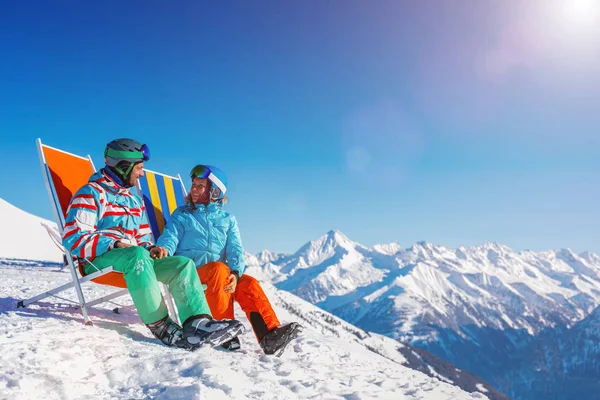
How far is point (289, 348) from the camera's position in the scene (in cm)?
664

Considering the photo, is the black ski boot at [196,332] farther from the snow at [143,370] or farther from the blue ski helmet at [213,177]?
the blue ski helmet at [213,177]

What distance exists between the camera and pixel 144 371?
401cm

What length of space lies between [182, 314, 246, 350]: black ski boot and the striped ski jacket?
1.30 metres

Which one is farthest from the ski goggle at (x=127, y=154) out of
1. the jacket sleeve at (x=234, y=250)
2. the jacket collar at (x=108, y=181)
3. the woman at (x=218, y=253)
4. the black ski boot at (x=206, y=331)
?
the black ski boot at (x=206, y=331)

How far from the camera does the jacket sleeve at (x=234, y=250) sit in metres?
6.12

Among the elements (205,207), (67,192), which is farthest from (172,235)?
(67,192)

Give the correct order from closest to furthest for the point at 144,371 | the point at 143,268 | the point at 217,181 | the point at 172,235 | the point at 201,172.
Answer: the point at 144,371 → the point at 143,268 → the point at 172,235 → the point at 201,172 → the point at 217,181

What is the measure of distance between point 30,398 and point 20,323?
79.1 inches

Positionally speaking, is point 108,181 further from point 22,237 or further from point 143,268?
point 22,237

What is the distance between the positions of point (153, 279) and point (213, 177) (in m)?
1.96

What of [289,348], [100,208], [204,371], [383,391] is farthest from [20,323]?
[383,391]

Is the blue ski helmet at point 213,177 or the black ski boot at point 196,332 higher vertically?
the blue ski helmet at point 213,177

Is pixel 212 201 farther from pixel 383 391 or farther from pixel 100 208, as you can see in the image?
pixel 383 391

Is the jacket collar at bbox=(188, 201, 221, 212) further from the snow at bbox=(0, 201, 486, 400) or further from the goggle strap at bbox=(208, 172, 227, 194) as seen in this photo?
the snow at bbox=(0, 201, 486, 400)
